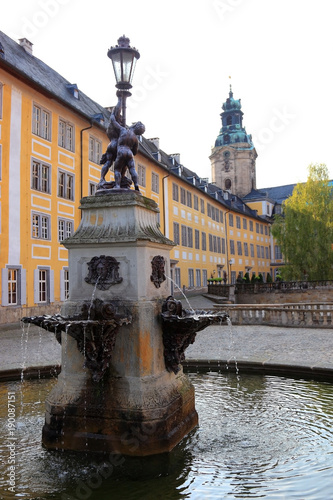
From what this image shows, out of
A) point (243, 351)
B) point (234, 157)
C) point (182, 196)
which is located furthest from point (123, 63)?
point (234, 157)

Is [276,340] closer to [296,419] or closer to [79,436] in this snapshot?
[296,419]

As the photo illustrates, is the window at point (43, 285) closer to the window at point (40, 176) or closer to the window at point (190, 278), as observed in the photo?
the window at point (40, 176)

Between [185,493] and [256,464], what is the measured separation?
833 millimetres

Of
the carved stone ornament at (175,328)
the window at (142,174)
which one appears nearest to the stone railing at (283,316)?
the carved stone ornament at (175,328)

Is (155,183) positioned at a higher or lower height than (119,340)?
higher

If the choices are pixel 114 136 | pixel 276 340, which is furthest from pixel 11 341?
pixel 114 136

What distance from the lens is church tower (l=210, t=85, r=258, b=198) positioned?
237 ft

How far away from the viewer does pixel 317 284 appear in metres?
35.7

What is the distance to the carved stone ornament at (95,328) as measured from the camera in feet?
14.9

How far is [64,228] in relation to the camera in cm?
2417

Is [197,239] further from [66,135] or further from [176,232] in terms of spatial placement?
[66,135]

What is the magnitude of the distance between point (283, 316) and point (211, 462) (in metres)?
12.8

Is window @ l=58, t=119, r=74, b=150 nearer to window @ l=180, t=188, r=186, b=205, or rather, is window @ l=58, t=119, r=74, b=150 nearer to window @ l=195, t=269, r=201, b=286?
window @ l=180, t=188, r=186, b=205

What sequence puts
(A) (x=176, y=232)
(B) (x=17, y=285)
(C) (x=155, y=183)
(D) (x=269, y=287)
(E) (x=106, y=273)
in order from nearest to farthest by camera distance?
(E) (x=106, y=273), (B) (x=17, y=285), (C) (x=155, y=183), (A) (x=176, y=232), (D) (x=269, y=287)
